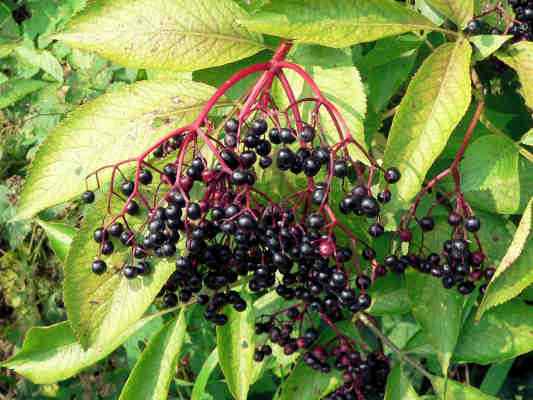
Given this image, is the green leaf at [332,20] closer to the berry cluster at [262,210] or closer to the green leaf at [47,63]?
the berry cluster at [262,210]

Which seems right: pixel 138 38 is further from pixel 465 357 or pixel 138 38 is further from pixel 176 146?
pixel 465 357

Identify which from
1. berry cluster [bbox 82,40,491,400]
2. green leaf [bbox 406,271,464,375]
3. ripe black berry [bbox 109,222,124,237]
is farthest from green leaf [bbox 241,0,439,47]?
green leaf [bbox 406,271,464,375]

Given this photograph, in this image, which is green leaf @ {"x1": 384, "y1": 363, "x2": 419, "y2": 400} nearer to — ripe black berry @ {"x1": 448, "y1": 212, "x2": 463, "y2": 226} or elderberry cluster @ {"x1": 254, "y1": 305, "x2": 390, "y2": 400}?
elderberry cluster @ {"x1": 254, "y1": 305, "x2": 390, "y2": 400}

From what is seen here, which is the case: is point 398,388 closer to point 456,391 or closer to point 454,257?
point 456,391

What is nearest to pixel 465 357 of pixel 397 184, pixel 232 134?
pixel 397 184

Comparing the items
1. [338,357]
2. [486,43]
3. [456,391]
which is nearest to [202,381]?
[338,357]

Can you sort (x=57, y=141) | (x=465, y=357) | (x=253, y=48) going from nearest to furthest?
(x=57, y=141) < (x=253, y=48) < (x=465, y=357)
